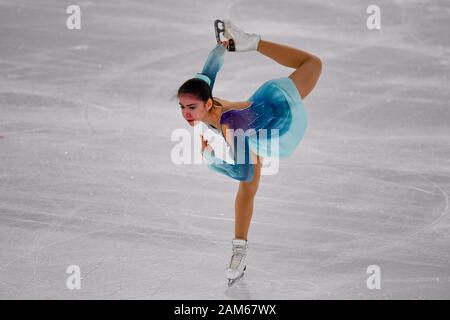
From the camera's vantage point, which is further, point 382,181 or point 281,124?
point 382,181

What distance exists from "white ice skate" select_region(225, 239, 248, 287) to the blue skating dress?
43 centimetres

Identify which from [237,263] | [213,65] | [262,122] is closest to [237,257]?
[237,263]

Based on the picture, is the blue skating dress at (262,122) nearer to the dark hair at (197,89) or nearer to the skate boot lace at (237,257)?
the dark hair at (197,89)

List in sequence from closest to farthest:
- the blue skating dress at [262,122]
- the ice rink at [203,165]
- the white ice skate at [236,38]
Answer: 1. the blue skating dress at [262,122]
2. the white ice skate at [236,38]
3. the ice rink at [203,165]

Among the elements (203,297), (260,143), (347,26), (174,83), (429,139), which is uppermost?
(347,26)

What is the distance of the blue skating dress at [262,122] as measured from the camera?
497cm

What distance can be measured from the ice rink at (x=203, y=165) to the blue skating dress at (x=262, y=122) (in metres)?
0.34

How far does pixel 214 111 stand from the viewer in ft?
16.3

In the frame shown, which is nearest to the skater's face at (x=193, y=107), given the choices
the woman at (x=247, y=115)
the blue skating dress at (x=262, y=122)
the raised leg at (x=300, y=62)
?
the woman at (x=247, y=115)

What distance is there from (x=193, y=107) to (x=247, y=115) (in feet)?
1.00

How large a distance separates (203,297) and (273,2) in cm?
475

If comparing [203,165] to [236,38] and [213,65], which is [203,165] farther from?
[213,65]

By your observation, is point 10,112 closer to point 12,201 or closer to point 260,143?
point 12,201

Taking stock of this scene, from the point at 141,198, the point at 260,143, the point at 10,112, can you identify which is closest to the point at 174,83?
the point at 10,112
